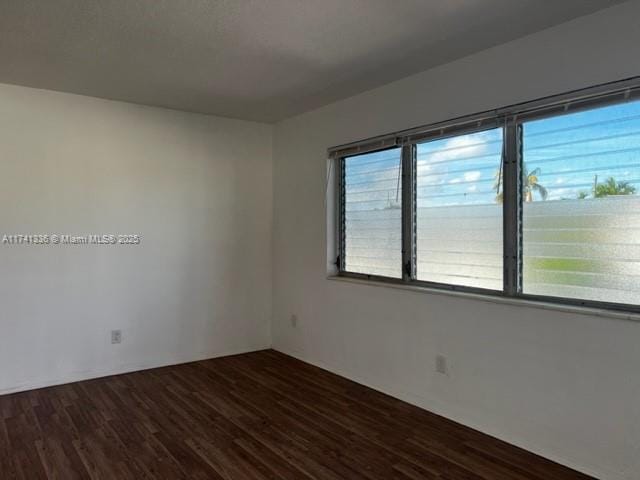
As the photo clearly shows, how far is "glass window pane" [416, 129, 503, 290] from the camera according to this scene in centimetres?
294

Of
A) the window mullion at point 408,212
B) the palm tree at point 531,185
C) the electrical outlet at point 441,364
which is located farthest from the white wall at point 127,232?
the palm tree at point 531,185

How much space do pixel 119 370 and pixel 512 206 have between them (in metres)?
3.52

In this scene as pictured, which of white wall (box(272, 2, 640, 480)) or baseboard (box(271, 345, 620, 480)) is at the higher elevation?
white wall (box(272, 2, 640, 480))

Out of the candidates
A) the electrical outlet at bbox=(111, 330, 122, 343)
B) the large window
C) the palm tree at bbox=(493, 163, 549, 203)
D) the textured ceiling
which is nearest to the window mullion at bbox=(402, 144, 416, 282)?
the large window

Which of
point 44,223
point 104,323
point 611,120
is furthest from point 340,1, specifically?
point 104,323

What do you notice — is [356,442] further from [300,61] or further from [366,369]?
[300,61]

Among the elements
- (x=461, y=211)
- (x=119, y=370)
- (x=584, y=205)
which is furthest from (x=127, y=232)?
(x=584, y=205)

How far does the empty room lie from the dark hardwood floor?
2 centimetres

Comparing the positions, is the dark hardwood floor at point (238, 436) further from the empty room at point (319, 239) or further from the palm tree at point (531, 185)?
the palm tree at point (531, 185)

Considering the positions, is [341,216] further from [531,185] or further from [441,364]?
[531,185]

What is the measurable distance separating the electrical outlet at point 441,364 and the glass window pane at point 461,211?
0.53 m

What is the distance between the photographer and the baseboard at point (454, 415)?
235 cm

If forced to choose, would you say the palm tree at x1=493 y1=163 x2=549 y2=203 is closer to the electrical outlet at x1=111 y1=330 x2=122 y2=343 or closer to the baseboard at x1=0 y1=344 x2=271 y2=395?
the baseboard at x1=0 y1=344 x2=271 y2=395

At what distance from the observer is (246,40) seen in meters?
2.72
